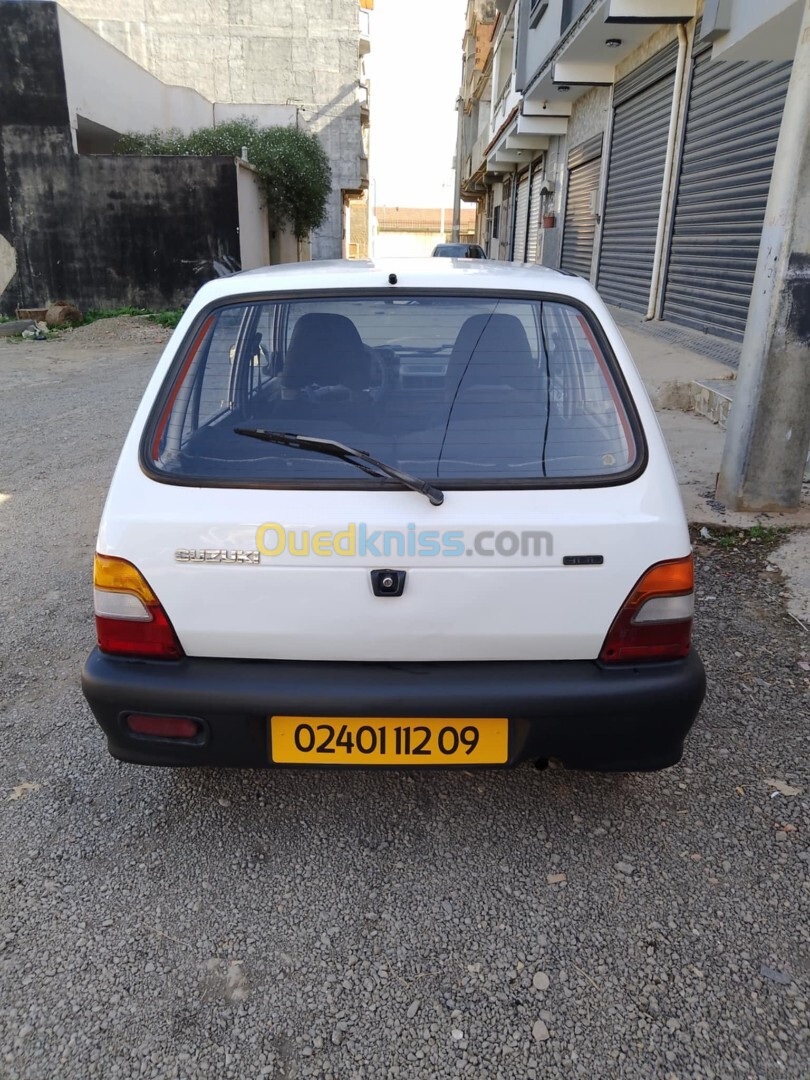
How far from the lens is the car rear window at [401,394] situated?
2289 millimetres

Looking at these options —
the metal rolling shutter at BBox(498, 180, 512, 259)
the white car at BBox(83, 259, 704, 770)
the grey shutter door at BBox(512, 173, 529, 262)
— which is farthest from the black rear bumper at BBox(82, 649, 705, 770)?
the metal rolling shutter at BBox(498, 180, 512, 259)

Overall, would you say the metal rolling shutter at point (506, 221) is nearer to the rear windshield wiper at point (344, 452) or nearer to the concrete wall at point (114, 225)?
the concrete wall at point (114, 225)

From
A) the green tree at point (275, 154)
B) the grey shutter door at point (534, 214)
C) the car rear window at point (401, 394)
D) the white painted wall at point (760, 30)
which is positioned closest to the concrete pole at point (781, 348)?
the white painted wall at point (760, 30)

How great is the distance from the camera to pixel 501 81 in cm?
2861

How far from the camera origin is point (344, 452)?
7.46 ft

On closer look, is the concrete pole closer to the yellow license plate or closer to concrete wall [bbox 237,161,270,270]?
the yellow license plate

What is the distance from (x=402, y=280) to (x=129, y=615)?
4.09 feet

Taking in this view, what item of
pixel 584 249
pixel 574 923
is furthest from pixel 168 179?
pixel 574 923

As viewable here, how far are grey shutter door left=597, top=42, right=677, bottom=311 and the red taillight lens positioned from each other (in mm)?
10929

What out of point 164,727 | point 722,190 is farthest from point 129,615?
point 722,190

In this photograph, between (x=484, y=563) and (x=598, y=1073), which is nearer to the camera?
(x=598, y=1073)

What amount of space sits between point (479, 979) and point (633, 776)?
1018 millimetres

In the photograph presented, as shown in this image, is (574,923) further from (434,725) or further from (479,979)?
(434,725)

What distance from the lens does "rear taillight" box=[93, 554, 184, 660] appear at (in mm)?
2240
